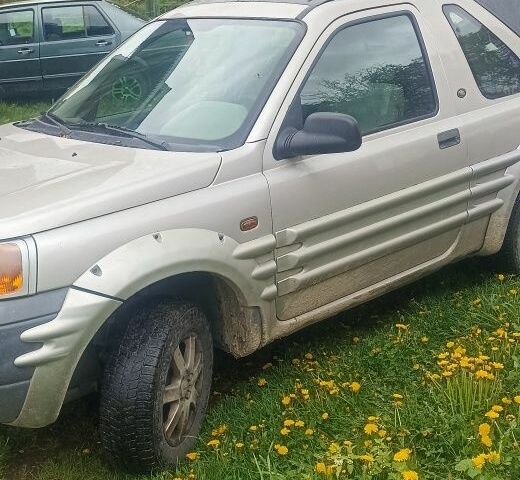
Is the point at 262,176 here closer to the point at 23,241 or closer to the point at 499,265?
the point at 23,241

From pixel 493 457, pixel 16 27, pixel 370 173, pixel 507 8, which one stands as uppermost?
pixel 370 173

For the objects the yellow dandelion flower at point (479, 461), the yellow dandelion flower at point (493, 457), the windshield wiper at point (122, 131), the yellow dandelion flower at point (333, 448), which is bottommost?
the yellow dandelion flower at point (333, 448)

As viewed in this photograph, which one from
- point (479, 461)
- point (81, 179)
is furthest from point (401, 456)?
point (81, 179)

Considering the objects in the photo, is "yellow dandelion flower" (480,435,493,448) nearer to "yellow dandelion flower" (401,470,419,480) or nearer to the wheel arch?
"yellow dandelion flower" (401,470,419,480)

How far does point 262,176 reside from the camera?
390cm

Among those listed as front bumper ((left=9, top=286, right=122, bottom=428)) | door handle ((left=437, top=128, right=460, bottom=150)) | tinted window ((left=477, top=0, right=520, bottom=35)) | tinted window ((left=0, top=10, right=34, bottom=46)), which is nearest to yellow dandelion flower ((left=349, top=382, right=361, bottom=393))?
front bumper ((left=9, top=286, right=122, bottom=428))

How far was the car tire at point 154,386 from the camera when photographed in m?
3.50

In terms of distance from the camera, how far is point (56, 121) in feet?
14.8

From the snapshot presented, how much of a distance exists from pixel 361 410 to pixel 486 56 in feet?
7.13

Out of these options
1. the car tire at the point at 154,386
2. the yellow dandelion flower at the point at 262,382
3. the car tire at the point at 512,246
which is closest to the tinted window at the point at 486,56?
the car tire at the point at 512,246

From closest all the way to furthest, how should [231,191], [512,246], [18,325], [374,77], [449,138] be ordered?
[18,325] < [231,191] < [374,77] < [449,138] < [512,246]

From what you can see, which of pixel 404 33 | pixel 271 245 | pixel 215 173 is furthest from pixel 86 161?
pixel 404 33

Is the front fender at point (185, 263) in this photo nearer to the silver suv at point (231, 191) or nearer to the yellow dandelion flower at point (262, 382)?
the silver suv at point (231, 191)

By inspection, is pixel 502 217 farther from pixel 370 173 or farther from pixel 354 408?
pixel 354 408
